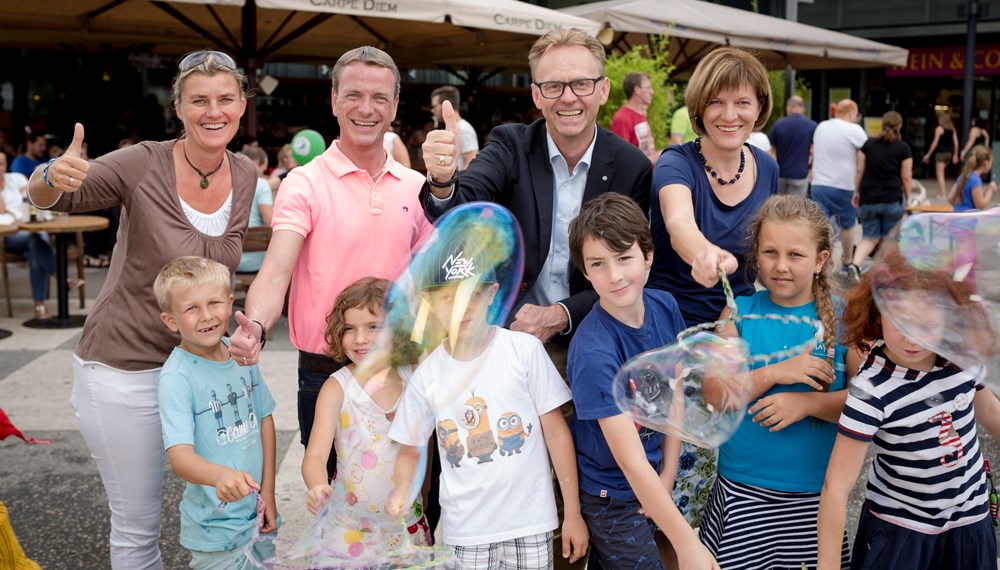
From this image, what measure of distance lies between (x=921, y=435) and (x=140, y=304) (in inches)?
84.4

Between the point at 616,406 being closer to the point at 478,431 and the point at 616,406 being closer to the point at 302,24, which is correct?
the point at 478,431

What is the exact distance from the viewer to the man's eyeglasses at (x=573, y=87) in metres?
2.42

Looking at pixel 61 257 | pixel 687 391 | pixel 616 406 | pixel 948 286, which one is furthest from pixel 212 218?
pixel 61 257

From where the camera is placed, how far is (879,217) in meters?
9.35

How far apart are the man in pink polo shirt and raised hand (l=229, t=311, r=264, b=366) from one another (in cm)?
17

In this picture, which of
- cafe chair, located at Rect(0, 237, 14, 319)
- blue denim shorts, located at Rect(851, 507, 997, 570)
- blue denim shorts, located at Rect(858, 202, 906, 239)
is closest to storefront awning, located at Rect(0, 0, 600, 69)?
cafe chair, located at Rect(0, 237, 14, 319)

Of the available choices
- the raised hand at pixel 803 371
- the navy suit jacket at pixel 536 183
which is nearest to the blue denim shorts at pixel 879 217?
the navy suit jacket at pixel 536 183

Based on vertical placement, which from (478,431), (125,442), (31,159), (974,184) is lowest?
(125,442)

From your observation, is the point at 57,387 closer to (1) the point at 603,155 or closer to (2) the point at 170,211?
(2) the point at 170,211

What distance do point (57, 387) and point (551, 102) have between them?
14.0 feet

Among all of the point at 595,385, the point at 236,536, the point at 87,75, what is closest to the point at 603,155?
the point at 595,385

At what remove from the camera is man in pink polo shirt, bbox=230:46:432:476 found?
2518 mm

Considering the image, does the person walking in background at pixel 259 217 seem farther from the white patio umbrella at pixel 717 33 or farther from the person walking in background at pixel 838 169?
the person walking in background at pixel 838 169

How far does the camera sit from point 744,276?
2.55m
